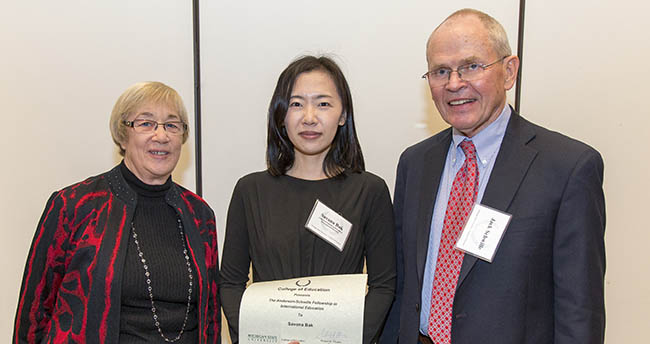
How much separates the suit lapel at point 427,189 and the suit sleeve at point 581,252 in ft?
1.38

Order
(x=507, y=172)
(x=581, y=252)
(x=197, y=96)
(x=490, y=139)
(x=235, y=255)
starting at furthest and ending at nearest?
(x=197, y=96)
(x=235, y=255)
(x=490, y=139)
(x=507, y=172)
(x=581, y=252)

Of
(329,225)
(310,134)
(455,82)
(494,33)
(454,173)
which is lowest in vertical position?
(329,225)

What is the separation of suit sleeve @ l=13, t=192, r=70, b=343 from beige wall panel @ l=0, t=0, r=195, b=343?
0.97 m

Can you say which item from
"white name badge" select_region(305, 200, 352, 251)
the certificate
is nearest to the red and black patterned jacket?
the certificate

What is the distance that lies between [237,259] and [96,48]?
152 centimetres

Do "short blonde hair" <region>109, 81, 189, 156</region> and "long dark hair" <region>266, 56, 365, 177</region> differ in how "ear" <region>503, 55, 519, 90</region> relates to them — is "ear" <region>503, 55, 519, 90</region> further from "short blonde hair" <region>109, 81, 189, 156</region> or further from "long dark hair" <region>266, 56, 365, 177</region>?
"short blonde hair" <region>109, 81, 189, 156</region>

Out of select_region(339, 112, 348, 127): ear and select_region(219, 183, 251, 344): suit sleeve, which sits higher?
select_region(339, 112, 348, 127): ear

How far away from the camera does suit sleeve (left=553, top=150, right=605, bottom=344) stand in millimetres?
1534

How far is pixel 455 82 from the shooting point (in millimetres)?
1682

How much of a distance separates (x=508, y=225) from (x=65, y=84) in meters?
2.33

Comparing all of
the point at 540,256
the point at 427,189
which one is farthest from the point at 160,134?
the point at 540,256

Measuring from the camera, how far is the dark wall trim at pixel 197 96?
271cm

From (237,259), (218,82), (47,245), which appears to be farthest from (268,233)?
(218,82)

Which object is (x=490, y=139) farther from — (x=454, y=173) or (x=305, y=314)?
(x=305, y=314)
